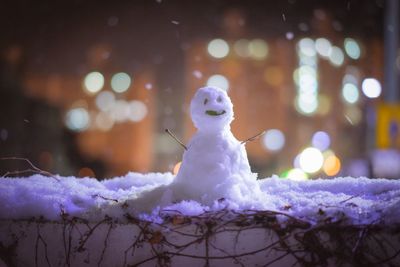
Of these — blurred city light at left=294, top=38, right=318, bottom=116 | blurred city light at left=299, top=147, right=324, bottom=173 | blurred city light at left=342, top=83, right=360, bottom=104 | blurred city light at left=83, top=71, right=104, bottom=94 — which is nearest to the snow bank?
blurred city light at left=299, top=147, right=324, bottom=173

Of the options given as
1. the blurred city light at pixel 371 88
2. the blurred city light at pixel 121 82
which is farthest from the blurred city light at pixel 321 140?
the blurred city light at pixel 121 82

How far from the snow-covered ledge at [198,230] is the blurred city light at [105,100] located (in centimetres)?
3678

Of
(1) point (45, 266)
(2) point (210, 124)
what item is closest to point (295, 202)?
(2) point (210, 124)

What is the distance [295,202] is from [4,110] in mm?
24351

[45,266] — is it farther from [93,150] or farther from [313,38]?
[313,38]

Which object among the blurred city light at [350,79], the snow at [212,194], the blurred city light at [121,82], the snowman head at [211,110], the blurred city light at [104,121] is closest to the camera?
the snow at [212,194]

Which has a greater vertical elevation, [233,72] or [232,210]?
[233,72]

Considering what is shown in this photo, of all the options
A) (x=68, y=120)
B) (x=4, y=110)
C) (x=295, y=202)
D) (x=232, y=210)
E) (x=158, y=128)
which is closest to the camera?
(x=232, y=210)

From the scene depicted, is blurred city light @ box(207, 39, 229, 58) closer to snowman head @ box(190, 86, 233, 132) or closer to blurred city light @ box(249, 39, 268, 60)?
blurred city light @ box(249, 39, 268, 60)

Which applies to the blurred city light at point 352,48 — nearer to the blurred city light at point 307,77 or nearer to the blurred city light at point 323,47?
the blurred city light at point 323,47

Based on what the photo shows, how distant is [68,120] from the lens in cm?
3478

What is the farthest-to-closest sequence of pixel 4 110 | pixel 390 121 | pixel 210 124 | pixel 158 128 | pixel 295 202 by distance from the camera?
pixel 158 128 → pixel 4 110 → pixel 390 121 → pixel 210 124 → pixel 295 202

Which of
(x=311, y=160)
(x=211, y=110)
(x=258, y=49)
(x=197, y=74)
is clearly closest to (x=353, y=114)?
(x=311, y=160)

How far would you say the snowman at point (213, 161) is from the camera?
2955 mm
